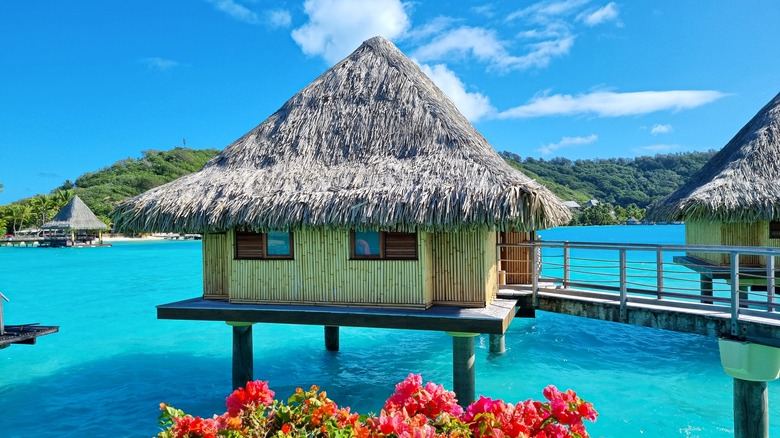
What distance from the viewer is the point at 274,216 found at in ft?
22.9

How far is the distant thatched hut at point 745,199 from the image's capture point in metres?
8.50

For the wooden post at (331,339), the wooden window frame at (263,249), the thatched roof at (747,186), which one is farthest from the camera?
the wooden post at (331,339)

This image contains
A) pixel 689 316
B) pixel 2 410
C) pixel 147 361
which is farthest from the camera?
pixel 147 361

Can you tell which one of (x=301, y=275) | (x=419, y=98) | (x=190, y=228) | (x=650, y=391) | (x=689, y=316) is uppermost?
(x=419, y=98)

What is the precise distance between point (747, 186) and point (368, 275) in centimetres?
691

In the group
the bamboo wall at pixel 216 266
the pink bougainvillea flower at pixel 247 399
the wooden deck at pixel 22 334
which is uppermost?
the bamboo wall at pixel 216 266

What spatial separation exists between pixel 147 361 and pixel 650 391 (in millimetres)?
10812

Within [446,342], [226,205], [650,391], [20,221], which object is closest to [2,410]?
[226,205]

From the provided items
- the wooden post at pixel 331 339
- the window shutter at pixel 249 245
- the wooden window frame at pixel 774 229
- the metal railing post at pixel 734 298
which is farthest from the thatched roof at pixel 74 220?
the metal railing post at pixel 734 298

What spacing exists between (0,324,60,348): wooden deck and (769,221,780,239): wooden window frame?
1240cm

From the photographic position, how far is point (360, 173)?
7270 millimetres

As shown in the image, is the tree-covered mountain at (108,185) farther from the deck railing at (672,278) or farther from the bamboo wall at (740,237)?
the bamboo wall at (740,237)

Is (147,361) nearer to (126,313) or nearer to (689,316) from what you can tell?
(126,313)

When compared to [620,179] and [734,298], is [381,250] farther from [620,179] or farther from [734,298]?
[620,179]
